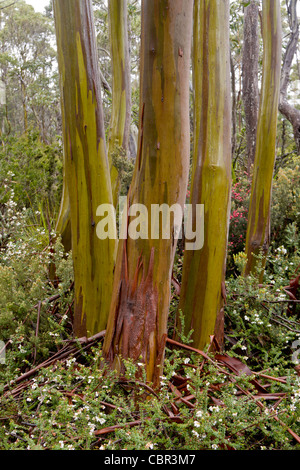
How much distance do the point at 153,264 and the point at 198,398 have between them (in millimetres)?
650

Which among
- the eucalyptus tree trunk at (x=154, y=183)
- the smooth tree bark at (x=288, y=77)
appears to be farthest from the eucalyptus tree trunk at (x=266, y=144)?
the smooth tree bark at (x=288, y=77)

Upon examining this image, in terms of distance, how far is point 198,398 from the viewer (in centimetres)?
173

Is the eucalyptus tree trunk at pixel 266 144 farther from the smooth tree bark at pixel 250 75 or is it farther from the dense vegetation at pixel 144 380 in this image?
the smooth tree bark at pixel 250 75

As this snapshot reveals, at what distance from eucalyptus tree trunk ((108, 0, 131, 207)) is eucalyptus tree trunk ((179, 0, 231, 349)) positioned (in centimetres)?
189

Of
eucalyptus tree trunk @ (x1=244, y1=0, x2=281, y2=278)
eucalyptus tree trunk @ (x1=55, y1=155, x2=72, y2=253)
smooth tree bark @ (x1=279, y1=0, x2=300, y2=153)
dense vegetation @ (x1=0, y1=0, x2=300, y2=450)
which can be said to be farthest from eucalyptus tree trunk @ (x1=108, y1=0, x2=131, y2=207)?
smooth tree bark @ (x1=279, y1=0, x2=300, y2=153)

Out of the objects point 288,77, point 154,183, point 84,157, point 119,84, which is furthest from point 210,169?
point 288,77

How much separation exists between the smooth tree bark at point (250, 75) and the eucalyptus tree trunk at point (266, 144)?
274 centimetres

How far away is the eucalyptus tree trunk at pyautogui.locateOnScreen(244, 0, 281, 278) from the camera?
3.43 metres

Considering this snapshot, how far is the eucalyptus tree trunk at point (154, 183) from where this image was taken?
5.58 ft

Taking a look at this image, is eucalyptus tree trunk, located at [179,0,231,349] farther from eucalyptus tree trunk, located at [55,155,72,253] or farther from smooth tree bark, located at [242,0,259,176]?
smooth tree bark, located at [242,0,259,176]

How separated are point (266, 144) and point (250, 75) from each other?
3.42 m

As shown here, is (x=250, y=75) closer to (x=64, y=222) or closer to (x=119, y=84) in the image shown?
(x=119, y=84)

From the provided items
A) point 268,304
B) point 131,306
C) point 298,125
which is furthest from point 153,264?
point 298,125

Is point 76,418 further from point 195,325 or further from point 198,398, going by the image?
point 195,325
